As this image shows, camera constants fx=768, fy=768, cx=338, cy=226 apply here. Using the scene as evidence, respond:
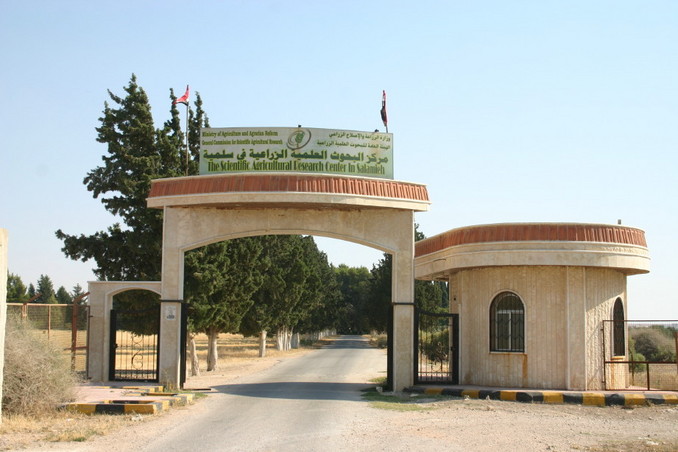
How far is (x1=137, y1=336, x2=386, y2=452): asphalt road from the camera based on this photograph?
473 inches

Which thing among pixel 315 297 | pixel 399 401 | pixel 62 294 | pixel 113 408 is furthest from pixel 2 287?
pixel 62 294

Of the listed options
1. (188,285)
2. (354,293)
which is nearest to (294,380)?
(188,285)

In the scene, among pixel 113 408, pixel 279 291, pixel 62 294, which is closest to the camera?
pixel 113 408

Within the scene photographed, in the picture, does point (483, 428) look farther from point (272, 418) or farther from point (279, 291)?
point (279, 291)

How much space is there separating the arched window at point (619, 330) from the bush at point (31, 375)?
1372 cm

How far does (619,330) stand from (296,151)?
10.0 metres

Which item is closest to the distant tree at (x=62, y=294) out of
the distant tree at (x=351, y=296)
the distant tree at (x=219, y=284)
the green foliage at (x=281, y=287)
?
the distant tree at (x=351, y=296)

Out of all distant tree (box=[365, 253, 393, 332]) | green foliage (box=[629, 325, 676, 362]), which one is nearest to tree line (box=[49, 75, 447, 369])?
green foliage (box=[629, 325, 676, 362])

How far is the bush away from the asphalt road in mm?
2682

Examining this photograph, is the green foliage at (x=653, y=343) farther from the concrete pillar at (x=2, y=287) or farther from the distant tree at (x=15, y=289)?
the distant tree at (x=15, y=289)

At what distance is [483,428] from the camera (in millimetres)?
14023

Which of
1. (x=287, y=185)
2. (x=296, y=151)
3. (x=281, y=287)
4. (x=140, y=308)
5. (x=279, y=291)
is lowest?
(x=140, y=308)

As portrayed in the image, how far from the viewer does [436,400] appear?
18.5m

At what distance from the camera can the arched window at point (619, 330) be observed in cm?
2047
